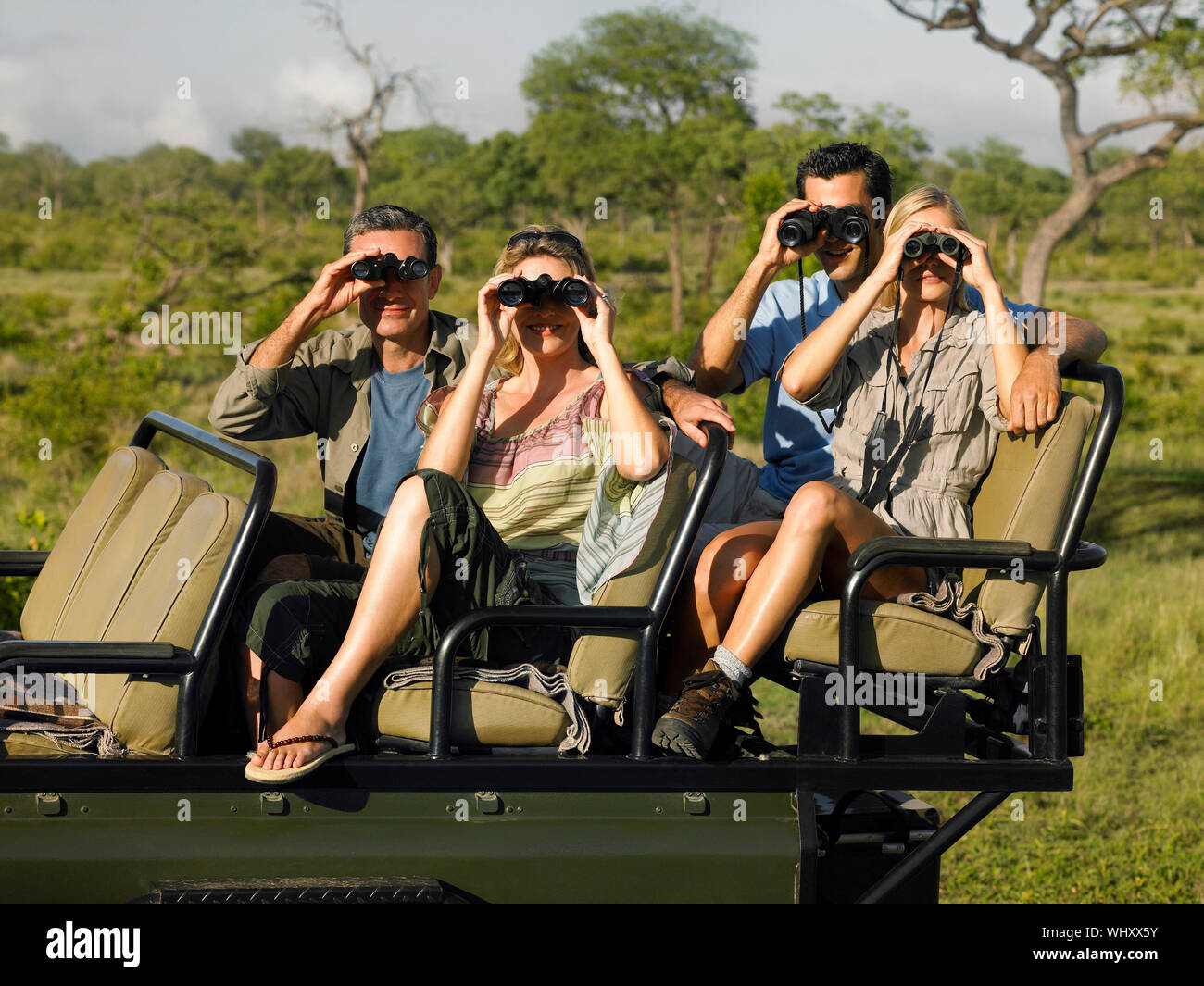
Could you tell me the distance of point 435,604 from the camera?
306 centimetres

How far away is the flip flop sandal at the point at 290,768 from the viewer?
2672 millimetres

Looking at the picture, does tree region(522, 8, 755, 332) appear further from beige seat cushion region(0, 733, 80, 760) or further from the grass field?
beige seat cushion region(0, 733, 80, 760)

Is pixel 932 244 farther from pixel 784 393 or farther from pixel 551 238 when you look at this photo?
pixel 551 238

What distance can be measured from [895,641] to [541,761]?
2.66 feet

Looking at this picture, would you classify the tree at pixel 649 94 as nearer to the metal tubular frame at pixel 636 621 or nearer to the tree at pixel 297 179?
the tree at pixel 297 179

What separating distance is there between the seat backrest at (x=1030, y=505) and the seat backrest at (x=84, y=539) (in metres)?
2.14

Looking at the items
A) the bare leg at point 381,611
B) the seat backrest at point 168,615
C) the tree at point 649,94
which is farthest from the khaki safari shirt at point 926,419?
the tree at point 649,94

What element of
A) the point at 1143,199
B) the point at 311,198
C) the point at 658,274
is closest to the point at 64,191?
the point at 311,198

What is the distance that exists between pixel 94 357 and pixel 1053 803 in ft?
29.9

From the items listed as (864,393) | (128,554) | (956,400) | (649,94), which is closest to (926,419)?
(956,400)

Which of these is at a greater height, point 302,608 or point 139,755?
point 302,608

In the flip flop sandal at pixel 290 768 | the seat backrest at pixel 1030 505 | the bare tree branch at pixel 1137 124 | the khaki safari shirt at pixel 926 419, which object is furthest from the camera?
the bare tree branch at pixel 1137 124
